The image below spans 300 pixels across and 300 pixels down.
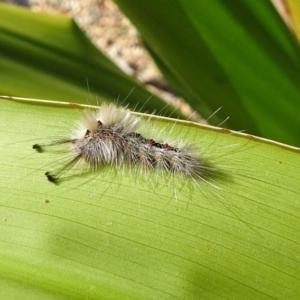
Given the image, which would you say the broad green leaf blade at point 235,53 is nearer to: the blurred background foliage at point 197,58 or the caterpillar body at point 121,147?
the blurred background foliage at point 197,58

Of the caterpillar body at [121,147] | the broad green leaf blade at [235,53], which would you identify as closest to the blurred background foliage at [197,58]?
the broad green leaf blade at [235,53]

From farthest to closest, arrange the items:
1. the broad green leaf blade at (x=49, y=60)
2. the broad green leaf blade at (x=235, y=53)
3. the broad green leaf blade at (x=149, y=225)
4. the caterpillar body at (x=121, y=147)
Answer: the broad green leaf blade at (x=49, y=60) < the broad green leaf blade at (x=235, y=53) < the caterpillar body at (x=121, y=147) < the broad green leaf blade at (x=149, y=225)

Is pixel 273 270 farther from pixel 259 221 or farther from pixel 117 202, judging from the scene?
pixel 117 202

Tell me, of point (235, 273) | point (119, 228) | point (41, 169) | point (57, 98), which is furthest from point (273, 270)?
point (57, 98)

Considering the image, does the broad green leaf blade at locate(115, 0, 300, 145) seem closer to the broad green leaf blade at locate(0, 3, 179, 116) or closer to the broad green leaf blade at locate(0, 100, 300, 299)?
the broad green leaf blade at locate(0, 3, 179, 116)

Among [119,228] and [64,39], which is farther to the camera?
[64,39]

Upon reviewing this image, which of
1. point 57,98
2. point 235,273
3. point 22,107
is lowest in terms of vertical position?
point 57,98
